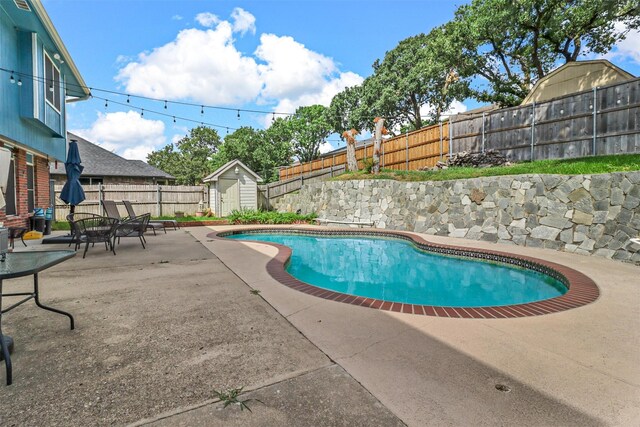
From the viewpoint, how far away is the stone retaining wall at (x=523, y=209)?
19.5 ft

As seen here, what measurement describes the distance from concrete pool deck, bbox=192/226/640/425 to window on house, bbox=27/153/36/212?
9780mm

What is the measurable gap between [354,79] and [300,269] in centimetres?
2725

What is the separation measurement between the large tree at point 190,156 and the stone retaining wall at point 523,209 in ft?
103

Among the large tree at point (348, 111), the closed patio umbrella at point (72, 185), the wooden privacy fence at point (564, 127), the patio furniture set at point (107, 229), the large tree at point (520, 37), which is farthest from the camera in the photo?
the large tree at point (348, 111)

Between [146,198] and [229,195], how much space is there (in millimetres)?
4006

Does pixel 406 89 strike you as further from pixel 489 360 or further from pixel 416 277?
pixel 489 360

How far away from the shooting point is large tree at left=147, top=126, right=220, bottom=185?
39125mm

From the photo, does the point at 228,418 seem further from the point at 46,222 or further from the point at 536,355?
the point at 46,222

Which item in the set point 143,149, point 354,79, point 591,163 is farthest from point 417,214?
point 143,149

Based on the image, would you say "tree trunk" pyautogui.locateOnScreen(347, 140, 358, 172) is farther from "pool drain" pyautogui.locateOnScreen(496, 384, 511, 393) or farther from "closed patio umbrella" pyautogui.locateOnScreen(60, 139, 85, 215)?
"pool drain" pyautogui.locateOnScreen(496, 384, 511, 393)

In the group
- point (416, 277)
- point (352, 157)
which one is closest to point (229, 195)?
point (352, 157)

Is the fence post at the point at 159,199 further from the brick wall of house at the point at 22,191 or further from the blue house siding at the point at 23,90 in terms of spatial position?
the blue house siding at the point at 23,90

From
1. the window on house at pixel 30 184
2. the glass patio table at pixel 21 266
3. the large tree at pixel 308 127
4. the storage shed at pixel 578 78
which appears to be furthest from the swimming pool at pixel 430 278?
the large tree at pixel 308 127

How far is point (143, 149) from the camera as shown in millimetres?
46094
